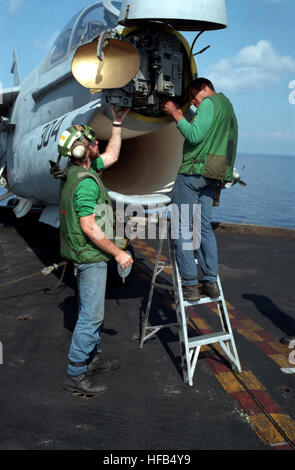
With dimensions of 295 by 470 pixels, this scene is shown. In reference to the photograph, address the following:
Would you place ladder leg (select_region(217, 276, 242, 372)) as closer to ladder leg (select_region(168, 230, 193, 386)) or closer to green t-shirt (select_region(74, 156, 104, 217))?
ladder leg (select_region(168, 230, 193, 386))

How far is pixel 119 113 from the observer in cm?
462

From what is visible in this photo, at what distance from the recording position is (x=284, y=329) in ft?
16.8

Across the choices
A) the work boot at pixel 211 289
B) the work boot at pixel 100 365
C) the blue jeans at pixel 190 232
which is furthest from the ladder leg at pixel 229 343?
the work boot at pixel 100 365

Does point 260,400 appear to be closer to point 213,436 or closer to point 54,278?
point 213,436

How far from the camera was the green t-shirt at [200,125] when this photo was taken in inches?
144

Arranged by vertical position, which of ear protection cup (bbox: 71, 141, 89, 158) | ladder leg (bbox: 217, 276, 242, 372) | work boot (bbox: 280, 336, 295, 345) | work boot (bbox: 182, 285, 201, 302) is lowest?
work boot (bbox: 280, 336, 295, 345)

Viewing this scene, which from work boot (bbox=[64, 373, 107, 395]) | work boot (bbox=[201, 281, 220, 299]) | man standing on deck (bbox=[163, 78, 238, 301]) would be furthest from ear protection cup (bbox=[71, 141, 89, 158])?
work boot (bbox=[64, 373, 107, 395])

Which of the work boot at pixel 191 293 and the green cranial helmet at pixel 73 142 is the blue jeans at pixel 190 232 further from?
the green cranial helmet at pixel 73 142

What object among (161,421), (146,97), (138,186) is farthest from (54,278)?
(161,421)

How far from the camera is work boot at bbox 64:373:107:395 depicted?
138 inches

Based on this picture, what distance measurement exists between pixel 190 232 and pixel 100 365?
1.54 m

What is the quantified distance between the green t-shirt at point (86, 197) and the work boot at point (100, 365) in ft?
4.83

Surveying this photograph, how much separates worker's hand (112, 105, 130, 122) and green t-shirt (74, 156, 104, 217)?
4.65 feet
